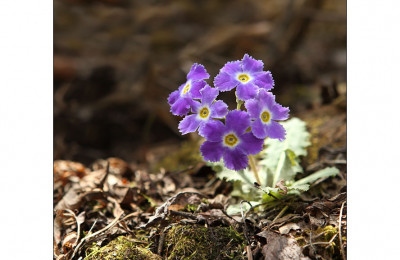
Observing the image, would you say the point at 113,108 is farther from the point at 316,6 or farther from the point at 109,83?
the point at 316,6

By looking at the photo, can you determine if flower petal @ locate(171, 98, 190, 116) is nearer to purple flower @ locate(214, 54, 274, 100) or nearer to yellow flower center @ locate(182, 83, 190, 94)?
yellow flower center @ locate(182, 83, 190, 94)

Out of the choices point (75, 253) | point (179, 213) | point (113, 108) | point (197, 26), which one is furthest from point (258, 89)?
point (197, 26)

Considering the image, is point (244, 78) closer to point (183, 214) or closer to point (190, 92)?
point (190, 92)

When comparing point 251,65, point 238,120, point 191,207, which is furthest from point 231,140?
point 191,207

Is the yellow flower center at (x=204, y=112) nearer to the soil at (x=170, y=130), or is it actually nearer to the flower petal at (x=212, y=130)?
the flower petal at (x=212, y=130)

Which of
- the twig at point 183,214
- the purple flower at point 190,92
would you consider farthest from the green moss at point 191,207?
the purple flower at point 190,92

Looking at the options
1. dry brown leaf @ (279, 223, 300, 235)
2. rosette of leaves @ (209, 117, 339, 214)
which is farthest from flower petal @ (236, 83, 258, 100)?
dry brown leaf @ (279, 223, 300, 235)
